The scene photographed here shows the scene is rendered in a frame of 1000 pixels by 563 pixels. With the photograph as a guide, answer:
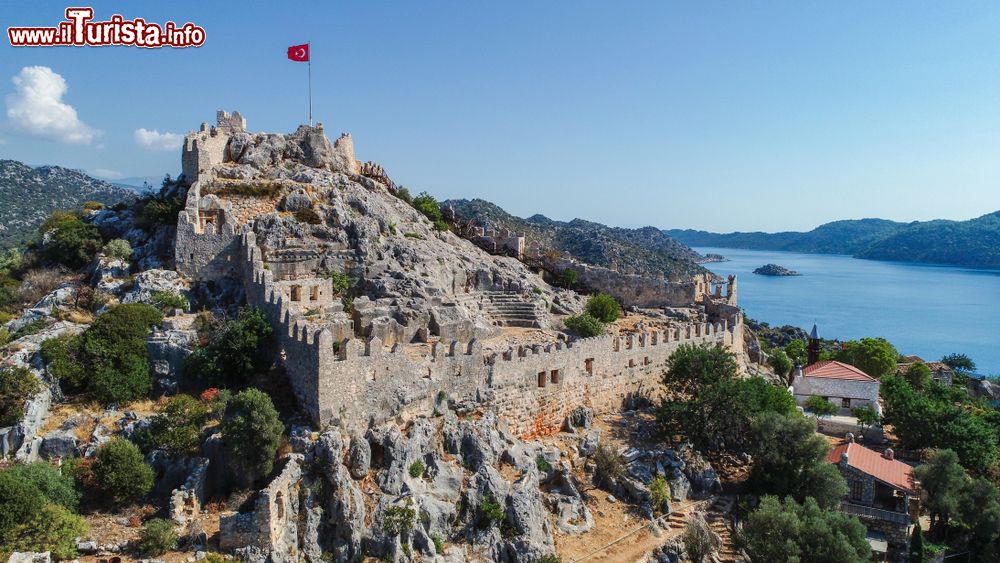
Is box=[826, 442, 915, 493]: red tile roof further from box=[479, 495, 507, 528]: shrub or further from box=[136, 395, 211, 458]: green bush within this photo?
box=[136, 395, 211, 458]: green bush

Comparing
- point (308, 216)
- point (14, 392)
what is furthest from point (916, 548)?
point (14, 392)

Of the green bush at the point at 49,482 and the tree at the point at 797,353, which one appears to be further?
the tree at the point at 797,353

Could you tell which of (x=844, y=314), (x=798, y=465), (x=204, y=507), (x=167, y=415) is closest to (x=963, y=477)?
(x=798, y=465)

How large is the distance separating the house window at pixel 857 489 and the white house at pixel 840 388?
8178mm

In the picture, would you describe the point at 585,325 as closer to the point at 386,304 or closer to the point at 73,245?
the point at 386,304

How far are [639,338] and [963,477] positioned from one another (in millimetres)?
11824

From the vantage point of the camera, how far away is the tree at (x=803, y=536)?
1692cm

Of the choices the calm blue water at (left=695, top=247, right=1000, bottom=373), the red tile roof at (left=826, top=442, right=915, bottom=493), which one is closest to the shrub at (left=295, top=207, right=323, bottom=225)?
the red tile roof at (left=826, top=442, right=915, bottom=493)

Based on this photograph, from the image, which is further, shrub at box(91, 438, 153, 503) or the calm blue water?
the calm blue water

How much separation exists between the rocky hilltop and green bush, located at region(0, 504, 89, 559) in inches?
6.2

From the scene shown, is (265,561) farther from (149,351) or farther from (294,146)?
(294,146)

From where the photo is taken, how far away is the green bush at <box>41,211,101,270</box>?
2562cm

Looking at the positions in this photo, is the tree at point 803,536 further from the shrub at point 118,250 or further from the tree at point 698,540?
the shrub at point 118,250

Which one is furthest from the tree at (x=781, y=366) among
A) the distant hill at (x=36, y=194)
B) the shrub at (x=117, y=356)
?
the distant hill at (x=36, y=194)
